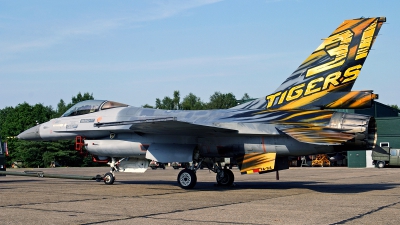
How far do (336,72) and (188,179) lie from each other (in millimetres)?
5774

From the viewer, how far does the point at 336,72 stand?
14.9 metres

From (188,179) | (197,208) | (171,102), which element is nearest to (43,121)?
(171,102)

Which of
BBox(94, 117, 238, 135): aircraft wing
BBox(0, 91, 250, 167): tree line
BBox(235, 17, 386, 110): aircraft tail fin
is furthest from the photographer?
BBox(0, 91, 250, 167): tree line

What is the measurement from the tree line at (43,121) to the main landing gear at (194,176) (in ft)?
18.5

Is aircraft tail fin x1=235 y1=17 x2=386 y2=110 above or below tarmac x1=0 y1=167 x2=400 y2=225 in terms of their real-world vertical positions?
above

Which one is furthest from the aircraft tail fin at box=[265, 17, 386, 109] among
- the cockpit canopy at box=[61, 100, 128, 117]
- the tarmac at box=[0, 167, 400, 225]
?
the cockpit canopy at box=[61, 100, 128, 117]

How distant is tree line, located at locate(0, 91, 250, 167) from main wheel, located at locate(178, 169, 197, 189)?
565 centimetres

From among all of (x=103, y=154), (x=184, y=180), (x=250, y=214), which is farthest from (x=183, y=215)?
(x=103, y=154)

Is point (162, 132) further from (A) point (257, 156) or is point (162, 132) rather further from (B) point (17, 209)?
(B) point (17, 209)

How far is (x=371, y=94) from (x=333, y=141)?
2.07 metres

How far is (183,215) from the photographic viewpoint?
977 cm

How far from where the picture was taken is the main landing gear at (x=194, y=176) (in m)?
16.5

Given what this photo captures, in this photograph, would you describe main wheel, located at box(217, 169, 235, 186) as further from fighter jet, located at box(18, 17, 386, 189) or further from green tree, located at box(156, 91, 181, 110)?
green tree, located at box(156, 91, 181, 110)

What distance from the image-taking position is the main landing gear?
1650 cm
